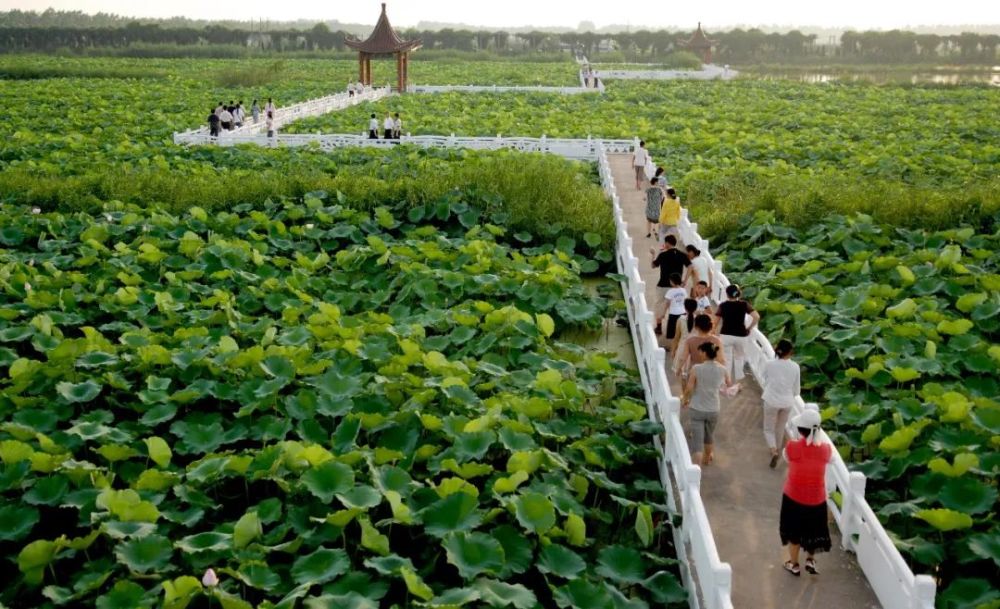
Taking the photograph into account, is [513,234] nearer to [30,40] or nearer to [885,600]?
[885,600]

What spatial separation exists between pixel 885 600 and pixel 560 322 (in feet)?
17.0

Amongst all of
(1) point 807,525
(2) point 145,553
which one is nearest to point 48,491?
(2) point 145,553

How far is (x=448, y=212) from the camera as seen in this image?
13.2 m

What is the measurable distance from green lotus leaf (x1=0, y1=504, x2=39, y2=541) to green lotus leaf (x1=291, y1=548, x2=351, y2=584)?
166 cm

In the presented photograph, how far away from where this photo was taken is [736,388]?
6840 millimetres

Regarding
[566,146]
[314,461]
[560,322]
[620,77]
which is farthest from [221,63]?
[314,461]

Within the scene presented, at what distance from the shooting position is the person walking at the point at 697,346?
6.84 meters

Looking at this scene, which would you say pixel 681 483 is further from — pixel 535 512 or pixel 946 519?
pixel 946 519

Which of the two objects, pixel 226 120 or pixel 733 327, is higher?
pixel 226 120

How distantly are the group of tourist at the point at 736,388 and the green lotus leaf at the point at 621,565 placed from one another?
82 centimetres

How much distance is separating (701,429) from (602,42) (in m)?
73.5

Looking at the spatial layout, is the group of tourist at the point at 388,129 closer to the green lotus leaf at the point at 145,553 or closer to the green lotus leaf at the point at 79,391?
the green lotus leaf at the point at 79,391

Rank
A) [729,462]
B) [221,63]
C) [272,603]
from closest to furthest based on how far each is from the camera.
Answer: [272,603] < [729,462] < [221,63]

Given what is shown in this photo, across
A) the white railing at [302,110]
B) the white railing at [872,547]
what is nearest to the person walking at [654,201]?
the white railing at [872,547]
